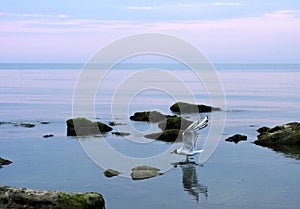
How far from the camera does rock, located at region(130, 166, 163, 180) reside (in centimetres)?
2727

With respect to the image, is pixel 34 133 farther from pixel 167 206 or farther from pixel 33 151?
pixel 167 206

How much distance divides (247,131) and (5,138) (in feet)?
68.2

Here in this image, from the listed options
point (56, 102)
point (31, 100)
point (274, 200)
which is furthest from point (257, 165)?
point (31, 100)

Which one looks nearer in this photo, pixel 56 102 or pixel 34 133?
pixel 34 133

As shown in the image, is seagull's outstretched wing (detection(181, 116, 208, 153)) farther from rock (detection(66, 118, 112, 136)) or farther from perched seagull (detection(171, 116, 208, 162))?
rock (detection(66, 118, 112, 136))

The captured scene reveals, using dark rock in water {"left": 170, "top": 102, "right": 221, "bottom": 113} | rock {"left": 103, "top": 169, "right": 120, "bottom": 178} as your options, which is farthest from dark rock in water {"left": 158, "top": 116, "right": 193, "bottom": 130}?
rock {"left": 103, "top": 169, "right": 120, "bottom": 178}

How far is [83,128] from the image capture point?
44.3m

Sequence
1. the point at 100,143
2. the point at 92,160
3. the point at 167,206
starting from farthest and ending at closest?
the point at 100,143
the point at 92,160
the point at 167,206

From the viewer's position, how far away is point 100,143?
126ft

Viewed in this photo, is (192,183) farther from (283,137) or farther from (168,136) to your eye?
(168,136)

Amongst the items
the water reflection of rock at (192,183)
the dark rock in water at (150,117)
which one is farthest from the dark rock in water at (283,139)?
the dark rock in water at (150,117)

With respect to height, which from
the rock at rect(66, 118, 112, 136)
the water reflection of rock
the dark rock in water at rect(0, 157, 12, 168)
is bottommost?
the water reflection of rock

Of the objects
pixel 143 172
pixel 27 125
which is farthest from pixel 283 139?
pixel 27 125

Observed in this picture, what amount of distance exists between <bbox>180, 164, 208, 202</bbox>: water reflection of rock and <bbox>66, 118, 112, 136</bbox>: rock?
48.7 feet
